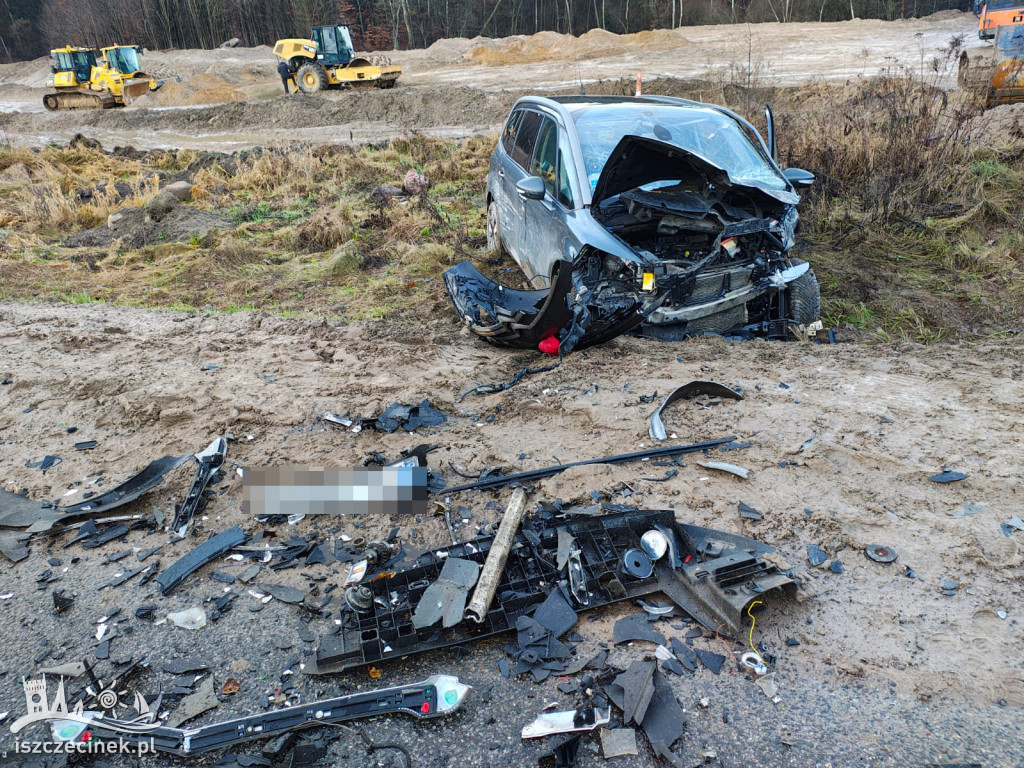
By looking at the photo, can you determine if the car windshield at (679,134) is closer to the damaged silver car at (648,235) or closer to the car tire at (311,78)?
the damaged silver car at (648,235)

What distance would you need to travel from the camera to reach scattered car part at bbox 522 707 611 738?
2328mm

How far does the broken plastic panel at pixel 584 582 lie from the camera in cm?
265

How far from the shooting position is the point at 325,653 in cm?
260

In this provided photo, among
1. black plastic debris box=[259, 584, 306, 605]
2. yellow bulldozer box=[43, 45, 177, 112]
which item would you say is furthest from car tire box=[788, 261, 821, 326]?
yellow bulldozer box=[43, 45, 177, 112]

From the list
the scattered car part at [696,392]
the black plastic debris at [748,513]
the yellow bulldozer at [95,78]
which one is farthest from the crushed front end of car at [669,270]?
the yellow bulldozer at [95,78]

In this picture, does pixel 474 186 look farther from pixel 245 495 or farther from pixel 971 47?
pixel 971 47

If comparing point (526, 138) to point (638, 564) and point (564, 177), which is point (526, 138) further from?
point (638, 564)

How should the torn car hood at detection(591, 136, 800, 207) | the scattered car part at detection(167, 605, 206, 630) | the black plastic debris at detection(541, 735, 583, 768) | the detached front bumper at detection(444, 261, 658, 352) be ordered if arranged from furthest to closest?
the torn car hood at detection(591, 136, 800, 207) < the detached front bumper at detection(444, 261, 658, 352) < the scattered car part at detection(167, 605, 206, 630) < the black plastic debris at detection(541, 735, 583, 768)

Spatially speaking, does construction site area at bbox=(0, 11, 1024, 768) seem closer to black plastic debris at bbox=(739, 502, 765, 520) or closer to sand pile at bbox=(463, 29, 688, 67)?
black plastic debris at bbox=(739, 502, 765, 520)

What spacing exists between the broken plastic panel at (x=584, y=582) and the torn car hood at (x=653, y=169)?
125 inches

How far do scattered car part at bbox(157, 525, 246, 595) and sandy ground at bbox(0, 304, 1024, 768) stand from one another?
81 millimetres

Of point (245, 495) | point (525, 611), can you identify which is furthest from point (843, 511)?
point (245, 495)

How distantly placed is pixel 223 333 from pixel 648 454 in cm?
461

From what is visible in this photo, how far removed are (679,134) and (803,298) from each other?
1915mm
